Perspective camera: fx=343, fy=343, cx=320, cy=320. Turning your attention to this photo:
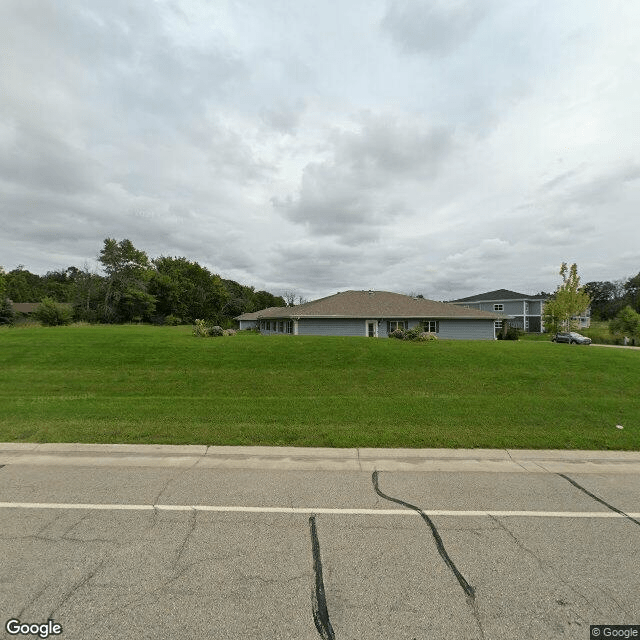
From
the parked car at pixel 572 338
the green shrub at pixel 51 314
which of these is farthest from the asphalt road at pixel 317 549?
the green shrub at pixel 51 314

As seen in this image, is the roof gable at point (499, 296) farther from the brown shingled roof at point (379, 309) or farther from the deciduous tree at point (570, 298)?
the brown shingled roof at point (379, 309)

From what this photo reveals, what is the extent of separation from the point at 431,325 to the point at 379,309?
487cm

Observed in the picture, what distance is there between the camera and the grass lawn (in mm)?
7195

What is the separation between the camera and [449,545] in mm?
3619

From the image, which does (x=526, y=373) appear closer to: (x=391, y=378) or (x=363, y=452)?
(x=391, y=378)

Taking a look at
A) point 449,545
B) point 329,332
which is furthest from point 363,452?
point 329,332

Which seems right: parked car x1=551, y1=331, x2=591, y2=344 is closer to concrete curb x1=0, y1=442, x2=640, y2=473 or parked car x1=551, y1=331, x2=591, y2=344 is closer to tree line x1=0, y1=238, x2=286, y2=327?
concrete curb x1=0, y1=442, x2=640, y2=473

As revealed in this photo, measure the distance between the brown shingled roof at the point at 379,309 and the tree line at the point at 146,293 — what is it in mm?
Result: 37114

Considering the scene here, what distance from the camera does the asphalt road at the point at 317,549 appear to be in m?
2.69

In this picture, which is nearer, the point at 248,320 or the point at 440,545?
the point at 440,545

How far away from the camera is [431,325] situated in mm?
31062

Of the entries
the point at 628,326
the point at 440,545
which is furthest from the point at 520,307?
the point at 440,545

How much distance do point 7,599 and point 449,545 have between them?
13.1ft

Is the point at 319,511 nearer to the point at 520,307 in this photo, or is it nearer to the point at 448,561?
the point at 448,561
